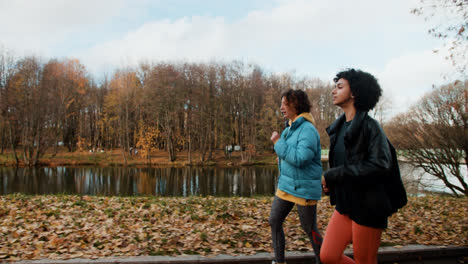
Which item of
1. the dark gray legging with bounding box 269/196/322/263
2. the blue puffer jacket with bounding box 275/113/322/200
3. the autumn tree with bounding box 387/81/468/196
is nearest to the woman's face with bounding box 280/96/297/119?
the blue puffer jacket with bounding box 275/113/322/200

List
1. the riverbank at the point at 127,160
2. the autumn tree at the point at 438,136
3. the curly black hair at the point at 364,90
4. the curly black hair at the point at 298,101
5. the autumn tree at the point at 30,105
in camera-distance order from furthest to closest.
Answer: the riverbank at the point at 127,160
the autumn tree at the point at 30,105
the autumn tree at the point at 438,136
the curly black hair at the point at 298,101
the curly black hair at the point at 364,90

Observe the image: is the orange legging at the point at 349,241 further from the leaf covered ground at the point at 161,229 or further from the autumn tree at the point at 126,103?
the autumn tree at the point at 126,103

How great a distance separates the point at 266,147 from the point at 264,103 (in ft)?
21.0

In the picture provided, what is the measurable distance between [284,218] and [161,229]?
2.70 meters

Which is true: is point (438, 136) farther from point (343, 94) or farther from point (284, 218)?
point (343, 94)

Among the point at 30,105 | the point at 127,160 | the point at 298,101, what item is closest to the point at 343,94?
the point at 298,101

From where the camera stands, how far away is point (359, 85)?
248cm

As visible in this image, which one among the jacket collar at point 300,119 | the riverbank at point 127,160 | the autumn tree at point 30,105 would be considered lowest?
the riverbank at point 127,160

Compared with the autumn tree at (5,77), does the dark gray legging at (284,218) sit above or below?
below

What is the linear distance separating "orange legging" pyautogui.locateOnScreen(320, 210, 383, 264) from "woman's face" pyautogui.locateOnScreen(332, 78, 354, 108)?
0.92 metres

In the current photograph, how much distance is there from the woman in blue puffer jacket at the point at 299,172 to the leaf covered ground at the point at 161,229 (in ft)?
3.75

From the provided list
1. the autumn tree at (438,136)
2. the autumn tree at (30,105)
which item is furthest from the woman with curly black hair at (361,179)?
the autumn tree at (30,105)

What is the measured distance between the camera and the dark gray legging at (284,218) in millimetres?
3158

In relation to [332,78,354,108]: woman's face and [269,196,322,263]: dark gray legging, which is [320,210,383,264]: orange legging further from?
[332,78,354,108]: woman's face
